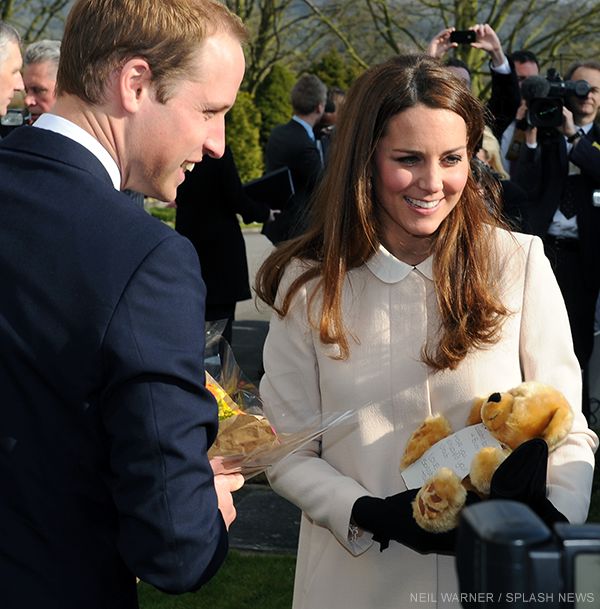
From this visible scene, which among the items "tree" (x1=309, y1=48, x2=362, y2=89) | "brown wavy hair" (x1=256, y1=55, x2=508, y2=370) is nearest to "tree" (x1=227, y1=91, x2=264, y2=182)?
"tree" (x1=309, y1=48, x2=362, y2=89)

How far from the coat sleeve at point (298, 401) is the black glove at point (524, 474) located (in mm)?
426

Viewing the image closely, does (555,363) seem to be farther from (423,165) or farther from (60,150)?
(60,150)

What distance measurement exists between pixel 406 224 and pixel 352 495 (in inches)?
27.2

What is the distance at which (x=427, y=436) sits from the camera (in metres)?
2.43

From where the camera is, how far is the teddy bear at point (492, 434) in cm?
223

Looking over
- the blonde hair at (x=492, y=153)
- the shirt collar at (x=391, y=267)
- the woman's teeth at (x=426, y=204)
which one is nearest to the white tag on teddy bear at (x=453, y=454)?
the shirt collar at (x=391, y=267)

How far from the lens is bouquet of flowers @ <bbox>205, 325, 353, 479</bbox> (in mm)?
2109

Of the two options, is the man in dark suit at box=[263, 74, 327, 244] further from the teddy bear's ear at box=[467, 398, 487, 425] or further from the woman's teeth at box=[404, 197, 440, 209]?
the teddy bear's ear at box=[467, 398, 487, 425]

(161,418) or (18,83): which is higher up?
(161,418)

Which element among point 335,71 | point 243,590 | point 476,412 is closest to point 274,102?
point 335,71

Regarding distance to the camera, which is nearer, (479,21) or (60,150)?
(60,150)

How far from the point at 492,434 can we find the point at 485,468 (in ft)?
0.36

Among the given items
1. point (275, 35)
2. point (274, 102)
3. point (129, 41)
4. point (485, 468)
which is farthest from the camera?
point (275, 35)

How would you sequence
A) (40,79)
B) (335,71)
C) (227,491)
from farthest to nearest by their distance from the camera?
(335,71) < (40,79) < (227,491)
